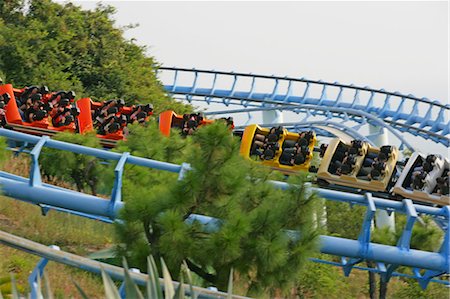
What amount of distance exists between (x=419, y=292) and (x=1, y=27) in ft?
34.4

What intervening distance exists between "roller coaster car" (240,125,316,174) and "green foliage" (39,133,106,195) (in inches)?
135

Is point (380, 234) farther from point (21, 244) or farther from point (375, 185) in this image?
point (21, 244)

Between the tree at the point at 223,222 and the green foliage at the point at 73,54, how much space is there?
1215cm

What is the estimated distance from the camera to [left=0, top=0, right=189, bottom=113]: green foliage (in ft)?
55.5

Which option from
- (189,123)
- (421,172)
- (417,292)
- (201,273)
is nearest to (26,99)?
(189,123)

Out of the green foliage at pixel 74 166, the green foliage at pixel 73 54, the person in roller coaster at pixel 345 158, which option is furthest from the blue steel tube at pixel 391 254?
the green foliage at pixel 73 54

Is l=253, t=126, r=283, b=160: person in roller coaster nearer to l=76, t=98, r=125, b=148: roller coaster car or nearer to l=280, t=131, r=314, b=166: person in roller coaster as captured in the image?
l=280, t=131, r=314, b=166: person in roller coaster

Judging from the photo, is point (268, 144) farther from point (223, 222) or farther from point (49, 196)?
point (223, 222)

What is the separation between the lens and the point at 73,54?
18.7 meters

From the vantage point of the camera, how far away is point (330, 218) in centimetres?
1548

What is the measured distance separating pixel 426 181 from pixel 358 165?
1.03 m

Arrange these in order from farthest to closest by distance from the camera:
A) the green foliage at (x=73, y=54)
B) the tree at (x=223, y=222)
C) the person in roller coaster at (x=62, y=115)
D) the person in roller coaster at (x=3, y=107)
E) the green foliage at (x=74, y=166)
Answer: the green foliage at (x=73, y=54)
the person in roller coaster at (x=62, y=115)
the person in roller coaster at (x=3, y=107)
the green foliage at (x=74, y=166)
the tree at (x=223, y=222)

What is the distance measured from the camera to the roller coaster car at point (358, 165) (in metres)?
11.2

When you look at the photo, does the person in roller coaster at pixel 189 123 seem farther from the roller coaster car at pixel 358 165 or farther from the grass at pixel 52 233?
the grass at pixel 52 233
